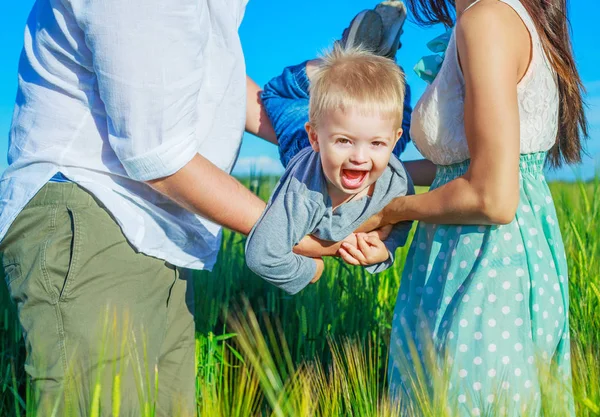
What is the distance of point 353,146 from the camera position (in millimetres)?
1596

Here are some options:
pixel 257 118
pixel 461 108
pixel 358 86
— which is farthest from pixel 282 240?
pixel 257 118

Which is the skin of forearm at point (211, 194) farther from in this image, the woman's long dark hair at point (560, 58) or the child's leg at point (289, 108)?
the woman's long dark hair at point (560, 58)

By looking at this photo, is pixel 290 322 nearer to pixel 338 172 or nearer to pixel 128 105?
pixel 338 172

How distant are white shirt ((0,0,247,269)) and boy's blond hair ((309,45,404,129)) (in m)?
0.25

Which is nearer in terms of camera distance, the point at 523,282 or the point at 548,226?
the point at 523,282

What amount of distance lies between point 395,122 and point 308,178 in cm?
25

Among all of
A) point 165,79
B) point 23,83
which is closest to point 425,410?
point 165,79

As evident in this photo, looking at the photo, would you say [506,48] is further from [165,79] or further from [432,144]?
[165,79]

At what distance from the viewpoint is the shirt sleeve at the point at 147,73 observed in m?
1.39

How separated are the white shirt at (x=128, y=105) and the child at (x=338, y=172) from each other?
0.23 metres

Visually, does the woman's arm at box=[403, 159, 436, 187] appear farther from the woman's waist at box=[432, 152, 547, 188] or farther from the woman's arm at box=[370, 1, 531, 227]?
the woman's arm at box=[370, 1, 531, 227]

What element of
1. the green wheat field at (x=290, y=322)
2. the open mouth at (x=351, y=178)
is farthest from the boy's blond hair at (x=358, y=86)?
the green wheat field at (x=290, y=322)

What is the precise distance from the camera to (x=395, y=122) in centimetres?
163

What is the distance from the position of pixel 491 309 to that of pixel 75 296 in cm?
90
